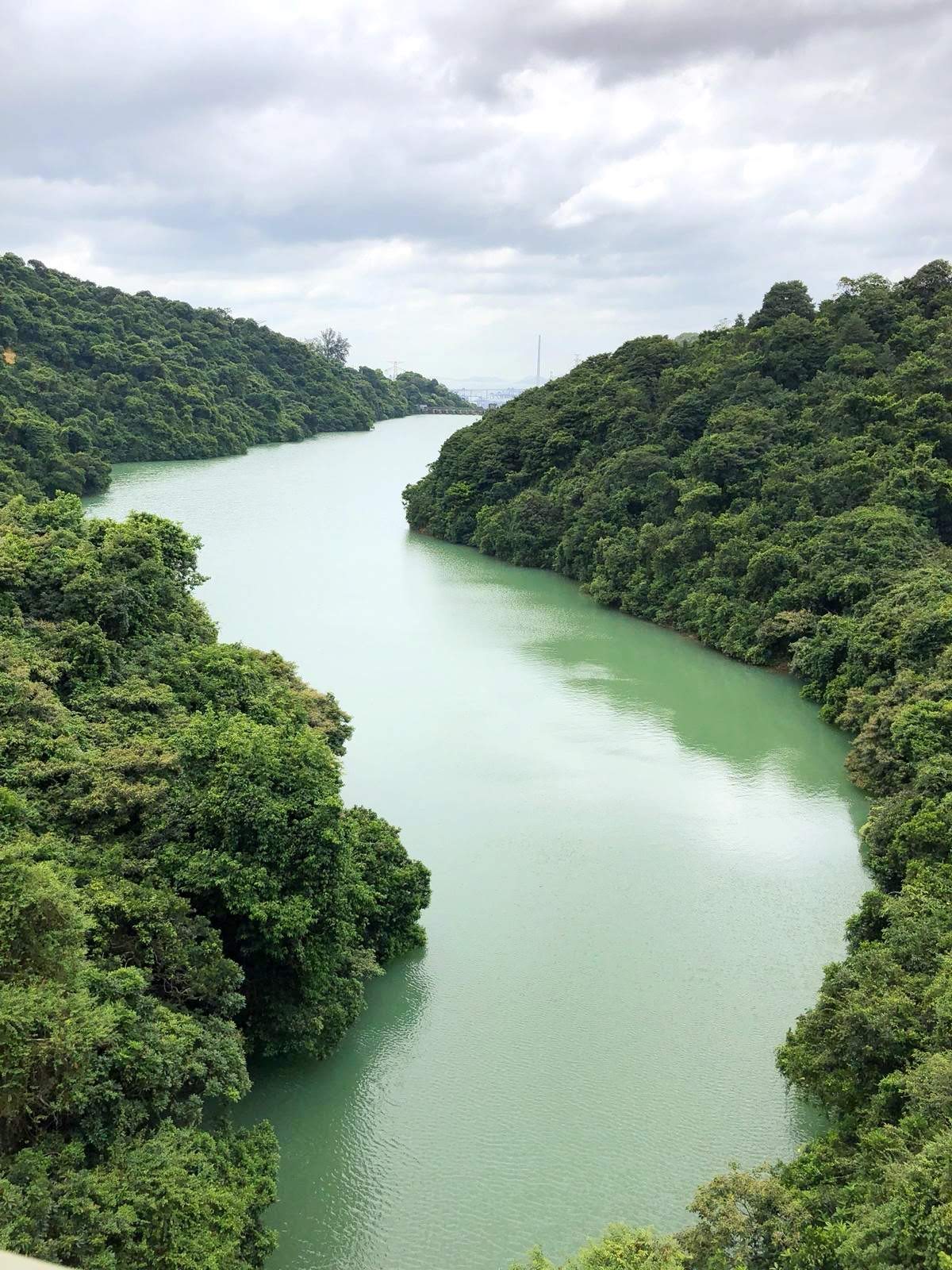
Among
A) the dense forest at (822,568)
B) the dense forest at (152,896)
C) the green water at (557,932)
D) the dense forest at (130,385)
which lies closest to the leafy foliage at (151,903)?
the dense forest at (152,896)

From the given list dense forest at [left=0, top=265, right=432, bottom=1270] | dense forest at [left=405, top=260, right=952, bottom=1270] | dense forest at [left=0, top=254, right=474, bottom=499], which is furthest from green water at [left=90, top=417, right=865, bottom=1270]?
dense forest at [left=0, top=254, right=474, bottom=499]

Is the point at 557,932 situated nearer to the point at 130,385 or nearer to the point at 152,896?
the point at 152,896

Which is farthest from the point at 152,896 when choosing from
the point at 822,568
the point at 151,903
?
the point at 822,568

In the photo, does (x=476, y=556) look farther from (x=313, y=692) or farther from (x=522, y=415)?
(x=313, y=692)

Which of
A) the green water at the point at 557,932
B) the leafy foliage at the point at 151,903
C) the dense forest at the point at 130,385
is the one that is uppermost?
the dense forest at the point at 130,385

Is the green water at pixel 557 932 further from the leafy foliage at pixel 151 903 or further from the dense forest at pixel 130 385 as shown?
the dense forest at pixel 130 385

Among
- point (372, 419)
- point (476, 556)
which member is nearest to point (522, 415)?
point (476, 556)
